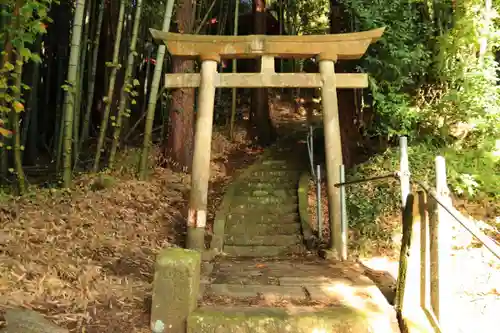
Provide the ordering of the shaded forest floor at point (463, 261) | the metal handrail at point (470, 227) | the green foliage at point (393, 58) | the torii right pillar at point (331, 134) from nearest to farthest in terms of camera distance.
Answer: the metal handrail at point (470, 227), the shaded forest floor at point (463, 261), the torii right pillar at point (331, 134), the green foliage at point (393, 58)

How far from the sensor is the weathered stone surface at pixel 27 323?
2.58 m

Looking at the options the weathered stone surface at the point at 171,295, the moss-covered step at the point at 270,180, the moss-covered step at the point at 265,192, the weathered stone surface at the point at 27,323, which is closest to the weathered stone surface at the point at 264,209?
the moss-covered step at the point at 265,192

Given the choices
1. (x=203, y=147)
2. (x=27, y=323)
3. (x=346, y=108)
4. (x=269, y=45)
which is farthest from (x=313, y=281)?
(x=346, y=108)

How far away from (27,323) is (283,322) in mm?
1692

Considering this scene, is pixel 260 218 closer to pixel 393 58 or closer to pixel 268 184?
pixel 268 184

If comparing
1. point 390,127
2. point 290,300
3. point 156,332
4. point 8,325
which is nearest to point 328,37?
point 390,127

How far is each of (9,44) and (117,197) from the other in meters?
2.26

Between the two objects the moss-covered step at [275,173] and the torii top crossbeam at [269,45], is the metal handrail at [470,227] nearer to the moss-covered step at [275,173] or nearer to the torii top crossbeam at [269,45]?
the torii top crossbeam at [269,45]

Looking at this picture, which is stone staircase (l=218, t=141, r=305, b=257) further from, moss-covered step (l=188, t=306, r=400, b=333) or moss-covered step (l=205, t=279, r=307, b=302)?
moss-covered step (l=188, t=306, r=400, b=333)

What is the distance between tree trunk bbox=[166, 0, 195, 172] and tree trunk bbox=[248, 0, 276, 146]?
315 cm

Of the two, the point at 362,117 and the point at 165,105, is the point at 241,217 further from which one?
the point at 165,105

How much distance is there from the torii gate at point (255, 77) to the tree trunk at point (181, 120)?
2336 millimetres

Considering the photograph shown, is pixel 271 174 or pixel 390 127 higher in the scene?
pixel 390 127

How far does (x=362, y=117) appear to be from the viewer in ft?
25.2
